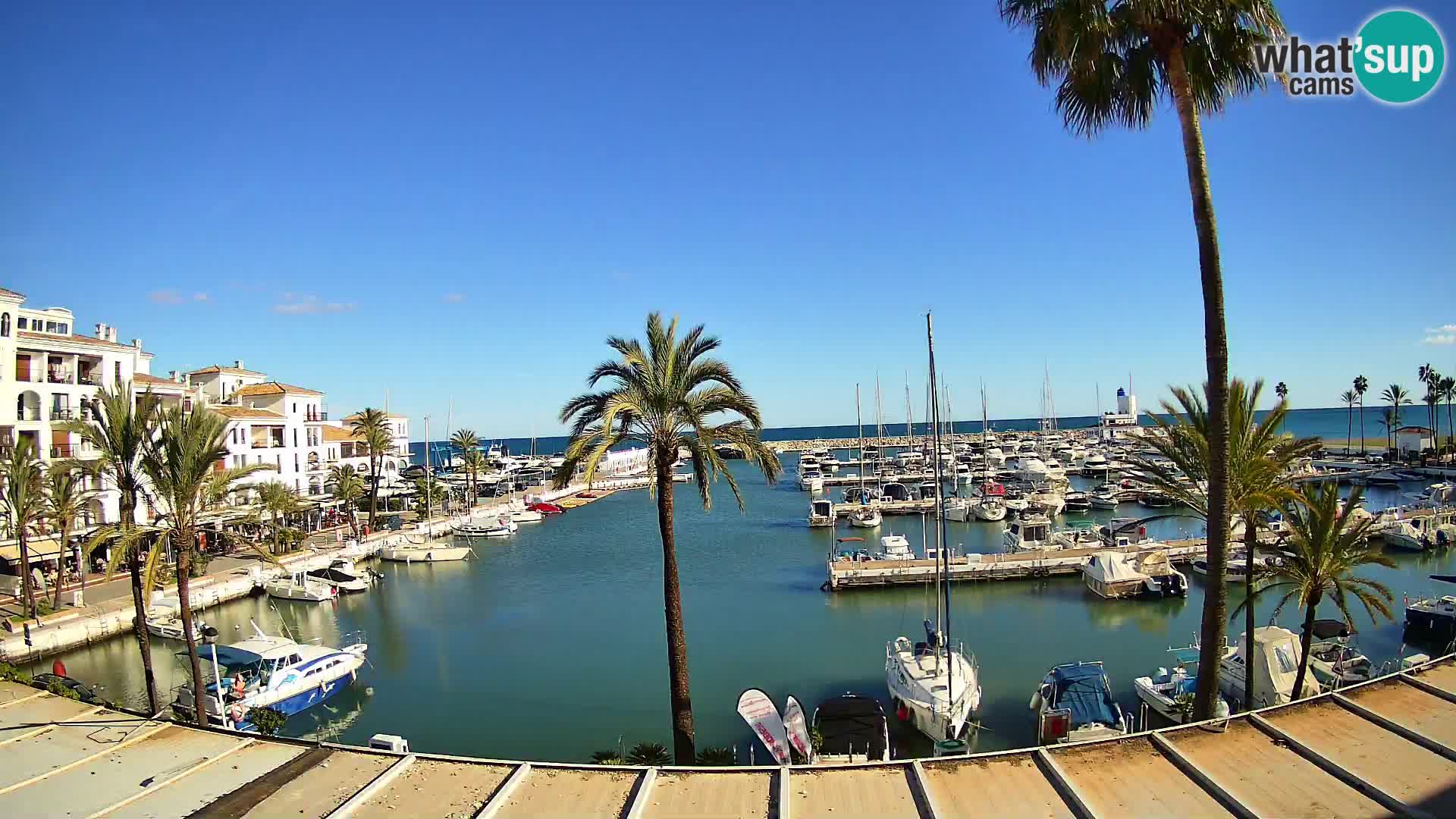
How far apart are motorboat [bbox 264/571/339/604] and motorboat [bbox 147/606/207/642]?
475 centimetres

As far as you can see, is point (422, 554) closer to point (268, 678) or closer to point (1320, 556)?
point (268, 678)

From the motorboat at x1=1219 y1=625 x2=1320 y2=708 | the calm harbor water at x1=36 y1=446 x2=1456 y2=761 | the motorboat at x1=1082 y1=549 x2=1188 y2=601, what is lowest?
the calm harbor water at x1=36 y1=446 x2=1456 y2=761

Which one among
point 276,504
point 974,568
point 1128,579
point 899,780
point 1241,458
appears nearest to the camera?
point 899,780

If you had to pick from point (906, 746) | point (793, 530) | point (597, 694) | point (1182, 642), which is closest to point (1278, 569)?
point (906, 746)

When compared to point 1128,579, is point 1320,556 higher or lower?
higher

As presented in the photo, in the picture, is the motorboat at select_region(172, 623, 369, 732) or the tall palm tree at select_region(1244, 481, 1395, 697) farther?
the motorboat at select_region(172, 623, 369, 732)

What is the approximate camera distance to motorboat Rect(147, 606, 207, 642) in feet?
105

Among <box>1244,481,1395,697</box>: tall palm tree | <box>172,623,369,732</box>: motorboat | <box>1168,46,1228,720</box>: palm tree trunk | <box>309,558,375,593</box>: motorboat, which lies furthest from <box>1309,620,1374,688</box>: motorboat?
<box>309,558,375,593</box>: motorboat

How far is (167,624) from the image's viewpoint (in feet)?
109

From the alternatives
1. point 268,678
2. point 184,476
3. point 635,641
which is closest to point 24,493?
point 268,678

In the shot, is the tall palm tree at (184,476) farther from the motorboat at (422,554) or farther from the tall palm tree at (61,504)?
the motorboat at (422,554)

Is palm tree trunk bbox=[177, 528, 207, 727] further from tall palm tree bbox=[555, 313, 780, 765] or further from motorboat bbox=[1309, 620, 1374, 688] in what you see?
motorboat bbox=[1309, 620, 1374, 688]

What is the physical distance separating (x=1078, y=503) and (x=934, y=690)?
180ft

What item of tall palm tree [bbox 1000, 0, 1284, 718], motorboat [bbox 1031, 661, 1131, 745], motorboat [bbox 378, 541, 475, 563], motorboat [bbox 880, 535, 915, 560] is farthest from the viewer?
motorboat [bbox 378, 541, 475, 563]
